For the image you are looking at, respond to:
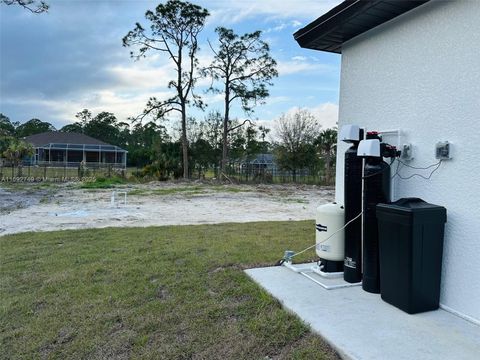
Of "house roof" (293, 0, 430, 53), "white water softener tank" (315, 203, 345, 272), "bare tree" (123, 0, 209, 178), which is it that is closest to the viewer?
"house roof" (293, 0, 430, 53)

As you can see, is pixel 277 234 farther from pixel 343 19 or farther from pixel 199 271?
pixel 343 19

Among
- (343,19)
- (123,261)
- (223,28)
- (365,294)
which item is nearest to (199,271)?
(123,261)

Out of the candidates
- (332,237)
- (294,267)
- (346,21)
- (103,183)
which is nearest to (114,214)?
(294,267)

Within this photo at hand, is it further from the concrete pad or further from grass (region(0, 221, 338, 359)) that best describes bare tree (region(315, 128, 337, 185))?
the concrete pad

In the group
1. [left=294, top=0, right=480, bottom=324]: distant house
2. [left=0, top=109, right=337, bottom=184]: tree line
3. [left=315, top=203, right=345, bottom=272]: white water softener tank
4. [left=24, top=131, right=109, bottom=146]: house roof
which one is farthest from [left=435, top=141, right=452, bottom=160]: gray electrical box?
[left=24, top=131, right=109, bottom=146]: house roof

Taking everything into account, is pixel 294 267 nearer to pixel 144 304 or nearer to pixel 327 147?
pixel 144 304

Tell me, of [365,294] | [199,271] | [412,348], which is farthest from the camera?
[199,271]

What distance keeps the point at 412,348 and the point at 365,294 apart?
34.3 inches

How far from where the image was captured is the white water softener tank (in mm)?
3268

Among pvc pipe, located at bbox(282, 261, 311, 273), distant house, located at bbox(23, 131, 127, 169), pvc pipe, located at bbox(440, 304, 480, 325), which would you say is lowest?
pvc pipe, located at bbox(282, 261, 311, 273)

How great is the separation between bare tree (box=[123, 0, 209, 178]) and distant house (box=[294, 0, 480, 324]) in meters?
18.1

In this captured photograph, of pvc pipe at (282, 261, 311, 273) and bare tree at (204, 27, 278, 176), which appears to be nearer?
pvc pipe at (282, 261, 311, 273)

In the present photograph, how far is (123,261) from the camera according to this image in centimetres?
400

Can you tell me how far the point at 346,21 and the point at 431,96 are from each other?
1056 millimetres
